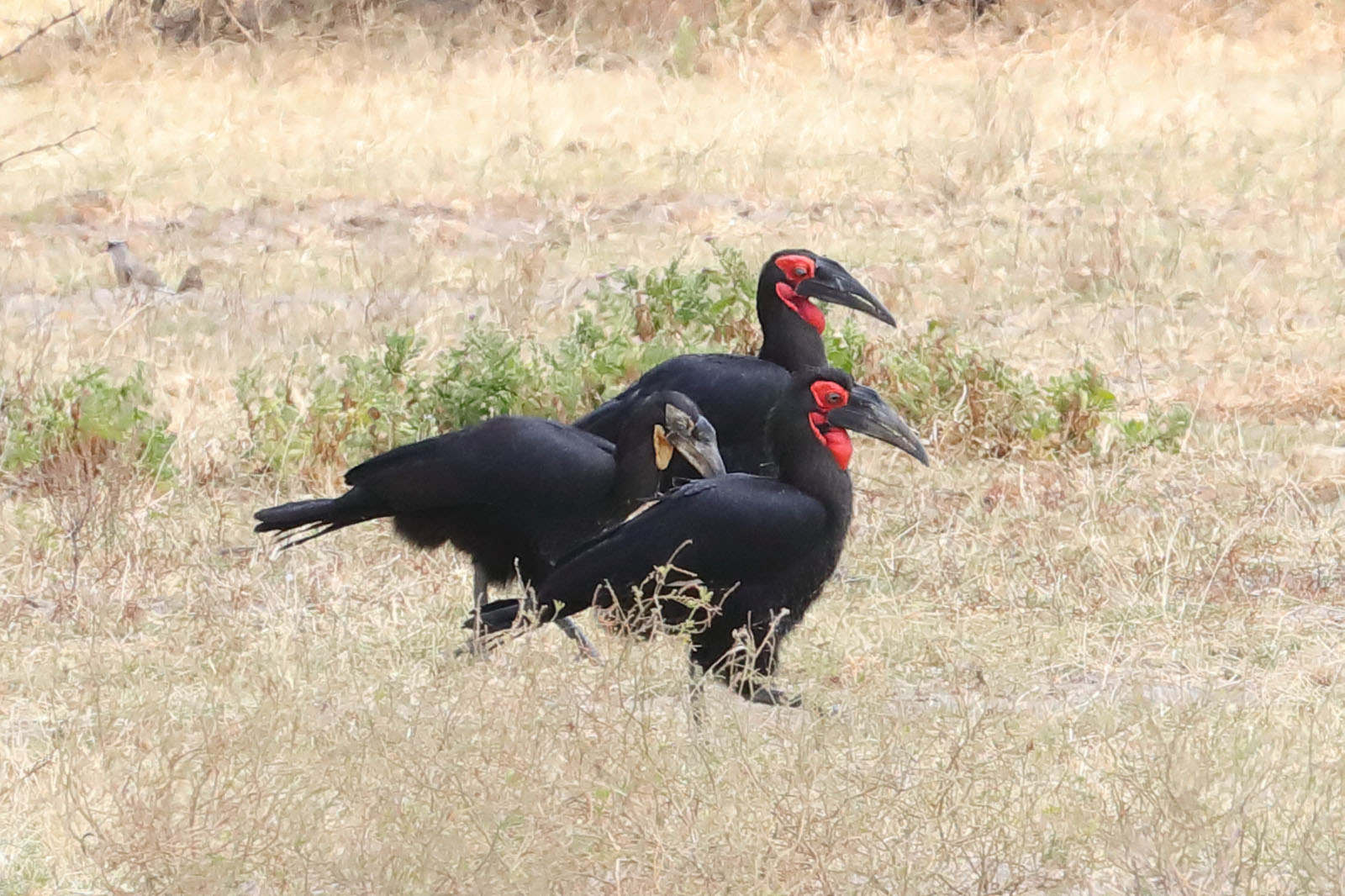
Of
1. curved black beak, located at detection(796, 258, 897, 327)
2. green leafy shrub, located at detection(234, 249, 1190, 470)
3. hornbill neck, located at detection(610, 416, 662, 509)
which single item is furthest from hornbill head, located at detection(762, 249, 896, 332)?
hornbill neck, located at detection(610, 416, 662, 509)

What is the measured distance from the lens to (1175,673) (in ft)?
17.8

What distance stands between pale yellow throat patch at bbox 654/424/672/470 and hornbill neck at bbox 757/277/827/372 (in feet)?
4.40

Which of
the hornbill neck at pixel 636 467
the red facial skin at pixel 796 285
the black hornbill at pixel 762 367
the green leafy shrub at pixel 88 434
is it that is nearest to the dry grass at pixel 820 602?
the green leafy shrub at pixel 88 434

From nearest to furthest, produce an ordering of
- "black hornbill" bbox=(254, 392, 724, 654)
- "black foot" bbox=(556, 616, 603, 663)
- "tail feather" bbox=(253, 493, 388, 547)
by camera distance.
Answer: "black foot" bbox=(556, 616, 603, 663) → "black hornbill" bbox=(254, 392, 724, 654) → "tail feather" bbox=(253, 493, 388, 547)

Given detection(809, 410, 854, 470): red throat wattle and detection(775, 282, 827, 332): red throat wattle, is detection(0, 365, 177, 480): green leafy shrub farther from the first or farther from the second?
detection(809, 410, 854, 470): red throat wattle

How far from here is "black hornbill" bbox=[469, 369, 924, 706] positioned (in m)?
5.01

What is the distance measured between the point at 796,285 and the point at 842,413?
5.90ft

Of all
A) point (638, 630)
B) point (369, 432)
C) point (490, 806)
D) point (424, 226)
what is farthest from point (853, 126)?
point (490, 806)

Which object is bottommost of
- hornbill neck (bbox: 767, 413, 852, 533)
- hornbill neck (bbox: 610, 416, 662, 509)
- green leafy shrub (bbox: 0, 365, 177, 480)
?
green leafy shrub (bbox: 0, 365, 177, 480)

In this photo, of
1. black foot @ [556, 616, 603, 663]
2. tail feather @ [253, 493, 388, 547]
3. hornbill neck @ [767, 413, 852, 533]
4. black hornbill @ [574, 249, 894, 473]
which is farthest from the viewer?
black hornbill @ [574, 249, 894, 473]

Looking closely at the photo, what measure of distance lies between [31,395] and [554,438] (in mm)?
2812

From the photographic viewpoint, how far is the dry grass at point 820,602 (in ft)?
12.8

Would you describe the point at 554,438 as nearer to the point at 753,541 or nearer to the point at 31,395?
the point at 753,541

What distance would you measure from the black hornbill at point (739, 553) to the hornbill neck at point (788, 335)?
1714 mm
